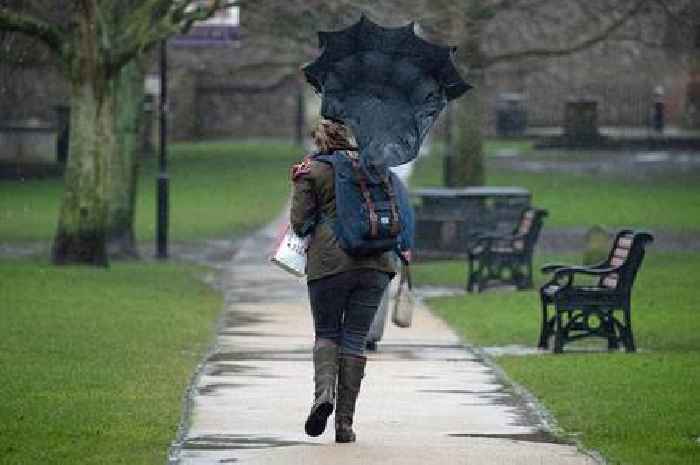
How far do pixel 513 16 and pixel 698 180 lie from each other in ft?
30.4

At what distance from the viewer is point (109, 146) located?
2636 centimetres

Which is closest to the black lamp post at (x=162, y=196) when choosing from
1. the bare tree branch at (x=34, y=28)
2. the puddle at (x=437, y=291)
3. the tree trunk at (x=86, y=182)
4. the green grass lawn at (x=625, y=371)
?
the tree trunk at (x=86, y=182)

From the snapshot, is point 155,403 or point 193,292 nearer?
point 155,403

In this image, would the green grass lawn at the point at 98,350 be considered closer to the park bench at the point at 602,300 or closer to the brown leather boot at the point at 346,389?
the brown leather boot at the point at 346,389

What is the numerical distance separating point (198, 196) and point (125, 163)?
12348 millimetres

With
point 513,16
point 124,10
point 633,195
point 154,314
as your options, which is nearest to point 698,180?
point 633,195

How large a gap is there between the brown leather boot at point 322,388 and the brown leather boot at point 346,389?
0.06m

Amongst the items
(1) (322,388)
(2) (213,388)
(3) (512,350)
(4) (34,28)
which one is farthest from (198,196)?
(1) (322,388)

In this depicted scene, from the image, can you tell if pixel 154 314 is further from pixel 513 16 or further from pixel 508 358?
pixel 513 16

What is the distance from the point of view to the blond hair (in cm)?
1171

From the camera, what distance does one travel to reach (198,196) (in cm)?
4288

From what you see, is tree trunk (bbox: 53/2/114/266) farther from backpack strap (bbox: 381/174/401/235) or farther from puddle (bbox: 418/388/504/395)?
backpack strap (bbox: 381/174/401/235)

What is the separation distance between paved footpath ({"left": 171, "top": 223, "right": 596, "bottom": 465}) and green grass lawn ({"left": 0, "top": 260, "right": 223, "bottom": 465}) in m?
0.28

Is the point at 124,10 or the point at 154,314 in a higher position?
the point at 124,10
